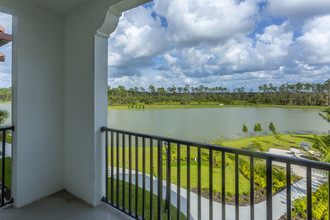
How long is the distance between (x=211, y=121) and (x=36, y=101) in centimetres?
251

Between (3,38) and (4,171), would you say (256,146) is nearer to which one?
(4,171)

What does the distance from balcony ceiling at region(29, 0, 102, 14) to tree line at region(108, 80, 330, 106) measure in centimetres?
114

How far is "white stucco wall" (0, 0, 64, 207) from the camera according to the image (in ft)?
7.11

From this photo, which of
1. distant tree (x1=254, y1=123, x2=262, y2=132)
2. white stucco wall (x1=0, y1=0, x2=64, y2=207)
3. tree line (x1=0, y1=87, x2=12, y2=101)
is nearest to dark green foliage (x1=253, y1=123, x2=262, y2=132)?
distant tree (x1=254, y1=123, x2=262, y2=132)

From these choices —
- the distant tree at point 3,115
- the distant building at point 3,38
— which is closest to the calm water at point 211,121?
the distant tree at point 3,115

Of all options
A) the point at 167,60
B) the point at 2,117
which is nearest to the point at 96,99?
the point at 2,117

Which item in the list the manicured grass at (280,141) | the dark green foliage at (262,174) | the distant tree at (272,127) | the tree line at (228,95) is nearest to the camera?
the tree line at (228,95)

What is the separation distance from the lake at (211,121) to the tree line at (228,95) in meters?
0.12

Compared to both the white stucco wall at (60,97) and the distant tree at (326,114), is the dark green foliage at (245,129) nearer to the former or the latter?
the distant tree at (326,114)

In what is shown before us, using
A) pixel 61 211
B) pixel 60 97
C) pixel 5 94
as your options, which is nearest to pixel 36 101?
pixel 60 97

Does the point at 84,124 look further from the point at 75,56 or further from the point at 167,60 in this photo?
the point at 167,60

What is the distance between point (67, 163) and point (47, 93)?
1.04m

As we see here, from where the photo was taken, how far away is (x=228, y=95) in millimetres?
2533

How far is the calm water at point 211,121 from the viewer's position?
2195 mm
